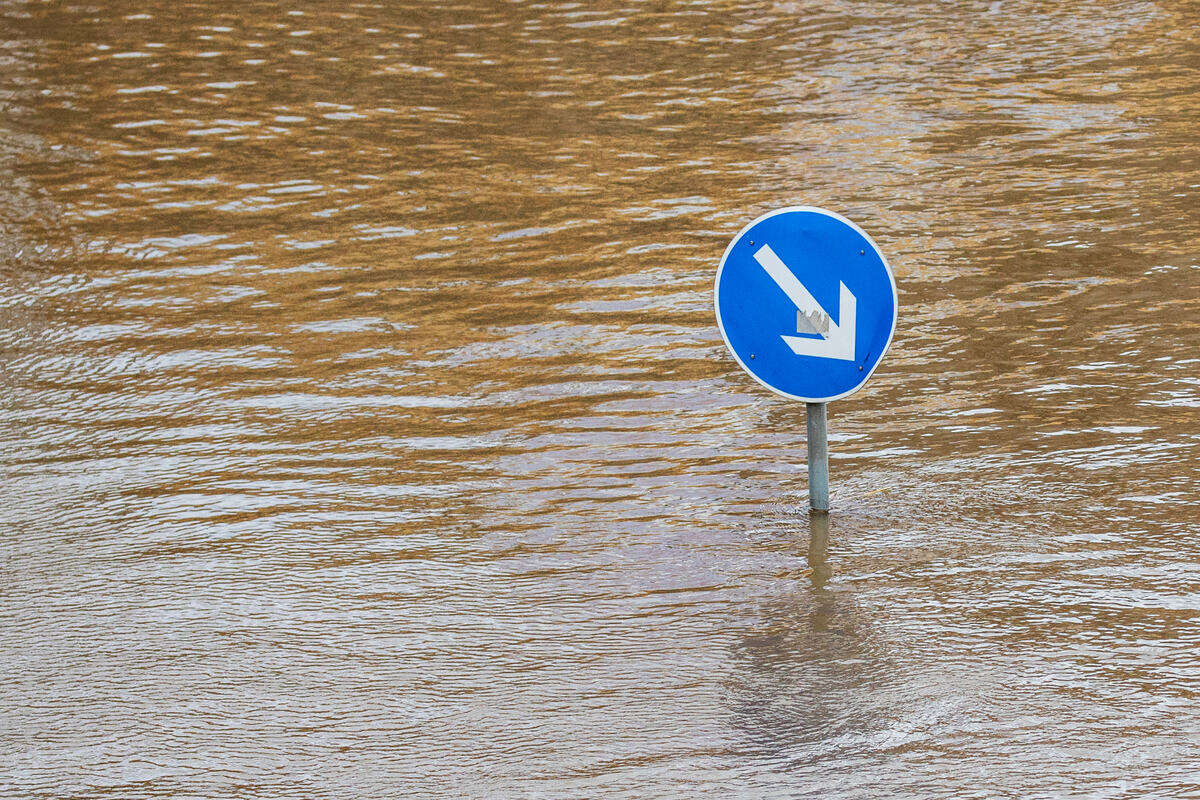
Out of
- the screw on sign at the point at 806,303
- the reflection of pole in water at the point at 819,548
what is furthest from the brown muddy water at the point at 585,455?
the screw on sign at the point at 806,303

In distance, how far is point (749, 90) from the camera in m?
12.1

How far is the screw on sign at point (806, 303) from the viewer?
4.88 meters

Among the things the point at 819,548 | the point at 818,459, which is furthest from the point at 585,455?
the point at 819,548

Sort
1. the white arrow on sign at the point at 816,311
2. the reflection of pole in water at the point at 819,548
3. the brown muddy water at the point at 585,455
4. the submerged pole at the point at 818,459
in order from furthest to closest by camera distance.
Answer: the submerged pole at the point at 818,459, the white arrow on sign at the point at 816,311, the reflection of pole in water at the point at 819,548, the brown muddy water at the point at 585,455

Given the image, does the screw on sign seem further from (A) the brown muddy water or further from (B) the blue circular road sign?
(A) the brown muddy water

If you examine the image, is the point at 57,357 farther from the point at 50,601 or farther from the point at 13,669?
the point at 13,669

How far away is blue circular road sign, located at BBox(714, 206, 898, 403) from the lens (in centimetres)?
488

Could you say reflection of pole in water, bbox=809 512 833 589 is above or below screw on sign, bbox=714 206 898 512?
Result: below

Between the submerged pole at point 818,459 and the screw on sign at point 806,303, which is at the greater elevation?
the screw on sign at point 806,303

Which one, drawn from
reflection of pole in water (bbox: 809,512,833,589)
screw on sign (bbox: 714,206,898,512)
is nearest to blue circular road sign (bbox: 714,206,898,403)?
screw on sign (bbox: 714,206,898,512)

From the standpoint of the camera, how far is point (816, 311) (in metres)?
4.94

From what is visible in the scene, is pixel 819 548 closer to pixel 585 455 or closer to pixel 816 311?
pixel 816 311

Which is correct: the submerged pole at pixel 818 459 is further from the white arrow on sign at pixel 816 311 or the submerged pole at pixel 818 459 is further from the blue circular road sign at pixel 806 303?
the white arrow on sign at pixel 816 311

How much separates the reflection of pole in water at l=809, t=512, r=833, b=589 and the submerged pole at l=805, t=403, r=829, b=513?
5cm
